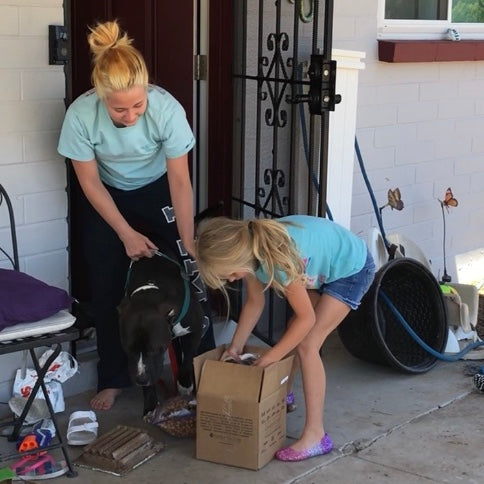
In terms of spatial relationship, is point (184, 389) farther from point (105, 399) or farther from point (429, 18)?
point (429, 18)

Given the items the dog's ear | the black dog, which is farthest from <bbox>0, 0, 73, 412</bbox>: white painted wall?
the dog's ear

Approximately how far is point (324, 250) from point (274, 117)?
1184mm

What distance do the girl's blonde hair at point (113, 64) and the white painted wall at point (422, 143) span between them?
1.91 meters

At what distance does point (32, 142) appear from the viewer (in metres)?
3.87

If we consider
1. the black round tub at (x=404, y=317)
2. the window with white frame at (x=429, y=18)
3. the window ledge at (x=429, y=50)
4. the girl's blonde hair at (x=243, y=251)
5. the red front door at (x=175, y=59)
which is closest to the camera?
the girl's blonde hair at (x=243, y=251)

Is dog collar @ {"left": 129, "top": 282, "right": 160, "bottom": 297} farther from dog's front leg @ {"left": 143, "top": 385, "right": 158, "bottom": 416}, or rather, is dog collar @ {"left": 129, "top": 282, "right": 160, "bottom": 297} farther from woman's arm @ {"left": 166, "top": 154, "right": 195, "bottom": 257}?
dog's front leg @ {"left": 143, "top": 385, "right": 158, "bottom": 416}

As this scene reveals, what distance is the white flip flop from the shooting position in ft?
12.4

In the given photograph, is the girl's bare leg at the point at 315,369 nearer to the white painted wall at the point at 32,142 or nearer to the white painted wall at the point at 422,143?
the white painted wall at the point at 32,142

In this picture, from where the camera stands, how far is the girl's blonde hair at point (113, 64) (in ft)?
11.2

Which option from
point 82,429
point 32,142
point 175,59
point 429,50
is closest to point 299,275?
point 82,429

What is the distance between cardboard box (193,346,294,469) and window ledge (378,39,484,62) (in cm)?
234

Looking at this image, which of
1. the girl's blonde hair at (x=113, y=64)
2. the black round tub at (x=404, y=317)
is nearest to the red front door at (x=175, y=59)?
the girl's blonde hair at (x=113, y=64)

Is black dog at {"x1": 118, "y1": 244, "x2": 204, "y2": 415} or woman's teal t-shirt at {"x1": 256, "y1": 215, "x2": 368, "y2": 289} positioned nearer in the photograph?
black dog at {"x1": 118, "y1": 244, "x2": 204, "y2": 415}

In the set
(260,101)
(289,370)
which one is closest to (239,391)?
(289,370)
